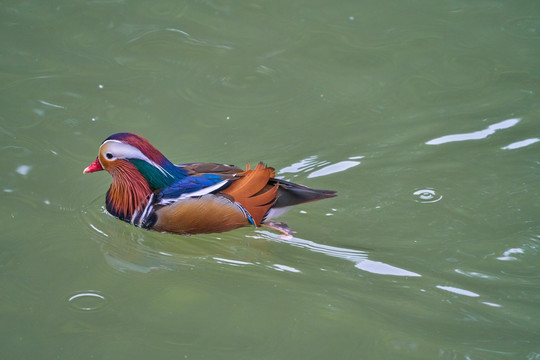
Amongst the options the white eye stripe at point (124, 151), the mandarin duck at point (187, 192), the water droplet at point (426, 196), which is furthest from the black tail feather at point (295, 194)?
the white eye stripe at point (124, 151)

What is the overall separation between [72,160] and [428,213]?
10.3ft

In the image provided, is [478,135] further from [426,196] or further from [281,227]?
[281,227]

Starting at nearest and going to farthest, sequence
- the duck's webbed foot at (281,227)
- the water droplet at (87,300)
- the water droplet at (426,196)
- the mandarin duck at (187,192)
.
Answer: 1. the water droplet at (87,300)
2. the mandarin duck at (187,192)
3. the duck's webbed foot at (281,227)
4. the water droplet at (426,196)

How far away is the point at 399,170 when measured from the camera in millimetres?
5797

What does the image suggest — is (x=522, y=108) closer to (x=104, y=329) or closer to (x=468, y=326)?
(x=468, y=326)

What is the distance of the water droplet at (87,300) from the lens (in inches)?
170

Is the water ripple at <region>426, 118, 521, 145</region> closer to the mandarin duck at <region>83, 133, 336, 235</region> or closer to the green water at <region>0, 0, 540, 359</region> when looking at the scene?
the green water at <region>0, 0, 540, 359</region>

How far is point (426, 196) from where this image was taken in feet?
18.0

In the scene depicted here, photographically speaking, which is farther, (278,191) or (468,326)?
(278,191)

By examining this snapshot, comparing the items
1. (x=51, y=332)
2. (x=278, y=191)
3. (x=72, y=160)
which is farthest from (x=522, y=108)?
(x=51, y=332)

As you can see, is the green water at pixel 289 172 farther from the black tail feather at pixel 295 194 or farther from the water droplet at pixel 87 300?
the black tail feather at pixel 295 194

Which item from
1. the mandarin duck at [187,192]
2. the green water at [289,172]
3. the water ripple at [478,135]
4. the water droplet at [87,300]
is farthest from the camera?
the water ripple at [478,135]

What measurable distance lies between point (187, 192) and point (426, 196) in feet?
6.59

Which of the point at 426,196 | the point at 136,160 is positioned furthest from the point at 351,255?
the point at 136,160
